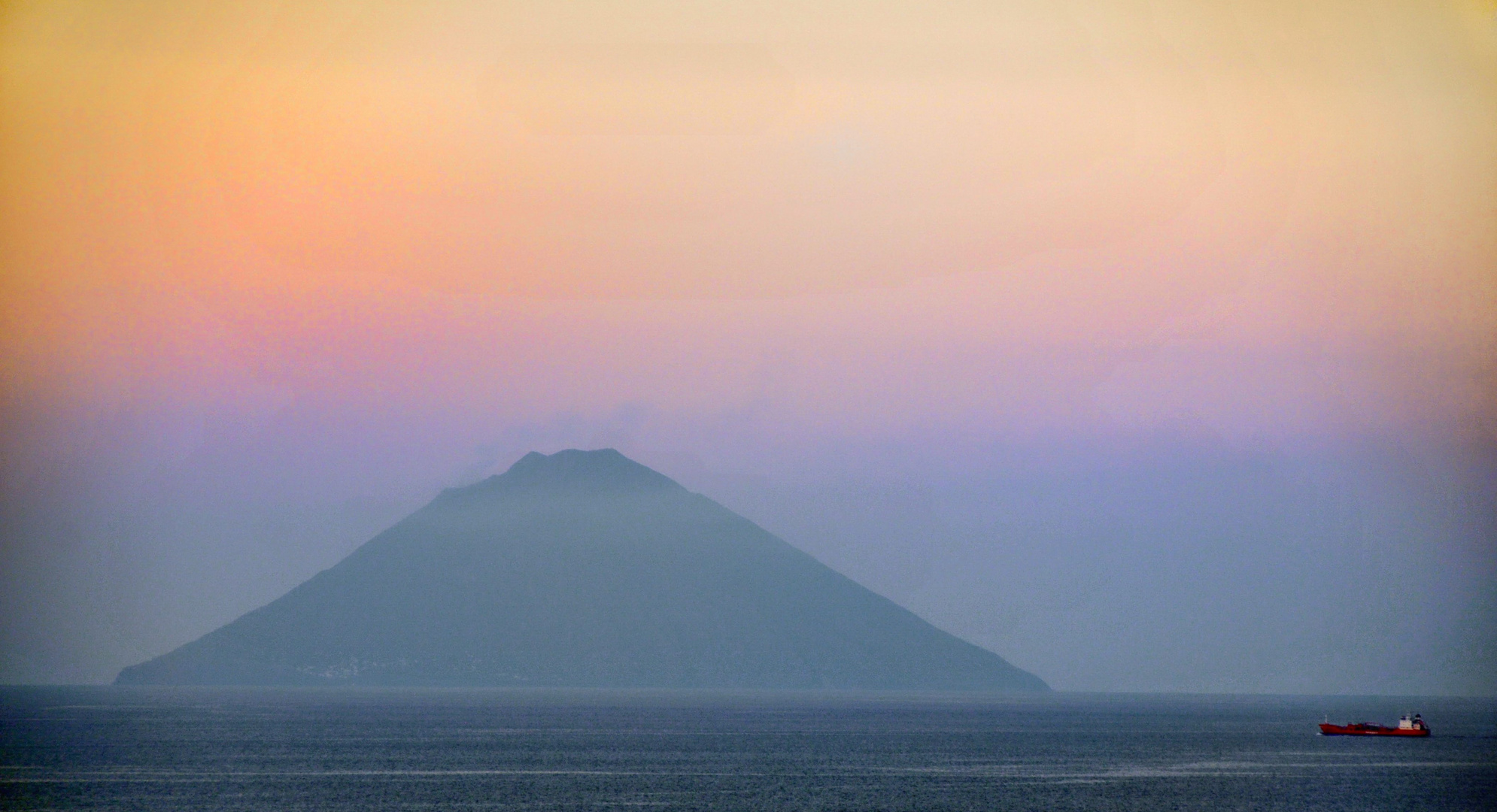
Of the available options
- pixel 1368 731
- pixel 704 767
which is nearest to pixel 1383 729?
pixel 1368 731

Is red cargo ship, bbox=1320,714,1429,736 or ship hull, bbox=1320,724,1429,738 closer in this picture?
red cargo ship, bbox=1320,714,1429,736

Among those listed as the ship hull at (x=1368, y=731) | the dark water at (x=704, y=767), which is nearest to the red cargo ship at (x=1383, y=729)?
the ship hull at (x=1368, y=731)

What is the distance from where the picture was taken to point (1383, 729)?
14812cm

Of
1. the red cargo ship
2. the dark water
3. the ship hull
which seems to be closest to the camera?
the dark water

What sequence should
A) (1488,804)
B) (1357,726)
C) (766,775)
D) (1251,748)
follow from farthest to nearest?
(1357,726) → (1251,748) → (766,775) → (1488,804)

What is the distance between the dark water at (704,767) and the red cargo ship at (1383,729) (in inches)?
59.6

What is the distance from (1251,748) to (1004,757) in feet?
95.4

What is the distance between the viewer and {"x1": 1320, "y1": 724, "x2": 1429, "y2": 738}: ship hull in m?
147

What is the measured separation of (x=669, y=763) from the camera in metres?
99.3

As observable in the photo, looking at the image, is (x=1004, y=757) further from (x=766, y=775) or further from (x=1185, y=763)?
(x=766, y=775)

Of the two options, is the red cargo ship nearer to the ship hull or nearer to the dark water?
the ship hull

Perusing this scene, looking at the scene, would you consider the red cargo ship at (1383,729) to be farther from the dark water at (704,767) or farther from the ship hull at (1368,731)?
the dark water at (704,767)

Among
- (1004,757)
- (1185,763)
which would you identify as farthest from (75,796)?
(1185,763)

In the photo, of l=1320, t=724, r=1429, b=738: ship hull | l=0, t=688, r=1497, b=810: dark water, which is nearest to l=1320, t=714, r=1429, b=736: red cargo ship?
l=1320, t=724, r=1429, b=738: ship hull
